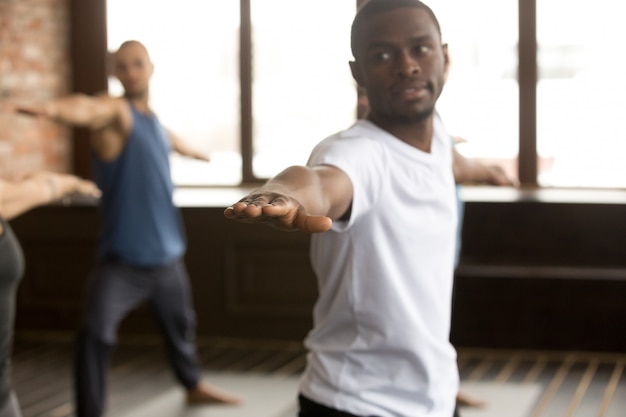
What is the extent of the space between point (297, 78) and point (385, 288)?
4282 mm

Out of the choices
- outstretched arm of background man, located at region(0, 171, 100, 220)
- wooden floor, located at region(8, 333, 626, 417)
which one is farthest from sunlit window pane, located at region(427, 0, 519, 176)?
outstretched arm of background man, located at region(0, 171, 100, 220)

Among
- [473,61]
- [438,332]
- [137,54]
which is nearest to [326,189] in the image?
[438,332]

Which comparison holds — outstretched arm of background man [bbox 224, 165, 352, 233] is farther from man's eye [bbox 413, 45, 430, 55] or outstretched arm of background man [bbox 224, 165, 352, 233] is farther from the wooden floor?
the wooden floor

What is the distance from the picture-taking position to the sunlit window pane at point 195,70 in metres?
5.90

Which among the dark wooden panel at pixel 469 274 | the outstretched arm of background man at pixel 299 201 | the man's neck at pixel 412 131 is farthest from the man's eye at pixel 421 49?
the dark wooden panel at pixel 469 274

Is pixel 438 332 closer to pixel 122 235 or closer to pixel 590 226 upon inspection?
pixel 122 235

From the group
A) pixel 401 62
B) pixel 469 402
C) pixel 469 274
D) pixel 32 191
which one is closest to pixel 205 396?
pixel 469 402

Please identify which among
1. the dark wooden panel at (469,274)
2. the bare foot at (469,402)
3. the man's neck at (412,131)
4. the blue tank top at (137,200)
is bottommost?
the bare foot at (469,402)

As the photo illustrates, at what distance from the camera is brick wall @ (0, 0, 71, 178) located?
5.59m

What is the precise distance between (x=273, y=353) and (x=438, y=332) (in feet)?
12.1

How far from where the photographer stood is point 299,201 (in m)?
1.38

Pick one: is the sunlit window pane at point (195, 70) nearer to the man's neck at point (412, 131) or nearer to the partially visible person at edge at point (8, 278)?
the partially visible person at edge at point (8, 278)

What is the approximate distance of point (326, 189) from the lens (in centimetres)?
150

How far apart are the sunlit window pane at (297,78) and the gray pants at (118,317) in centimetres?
188
